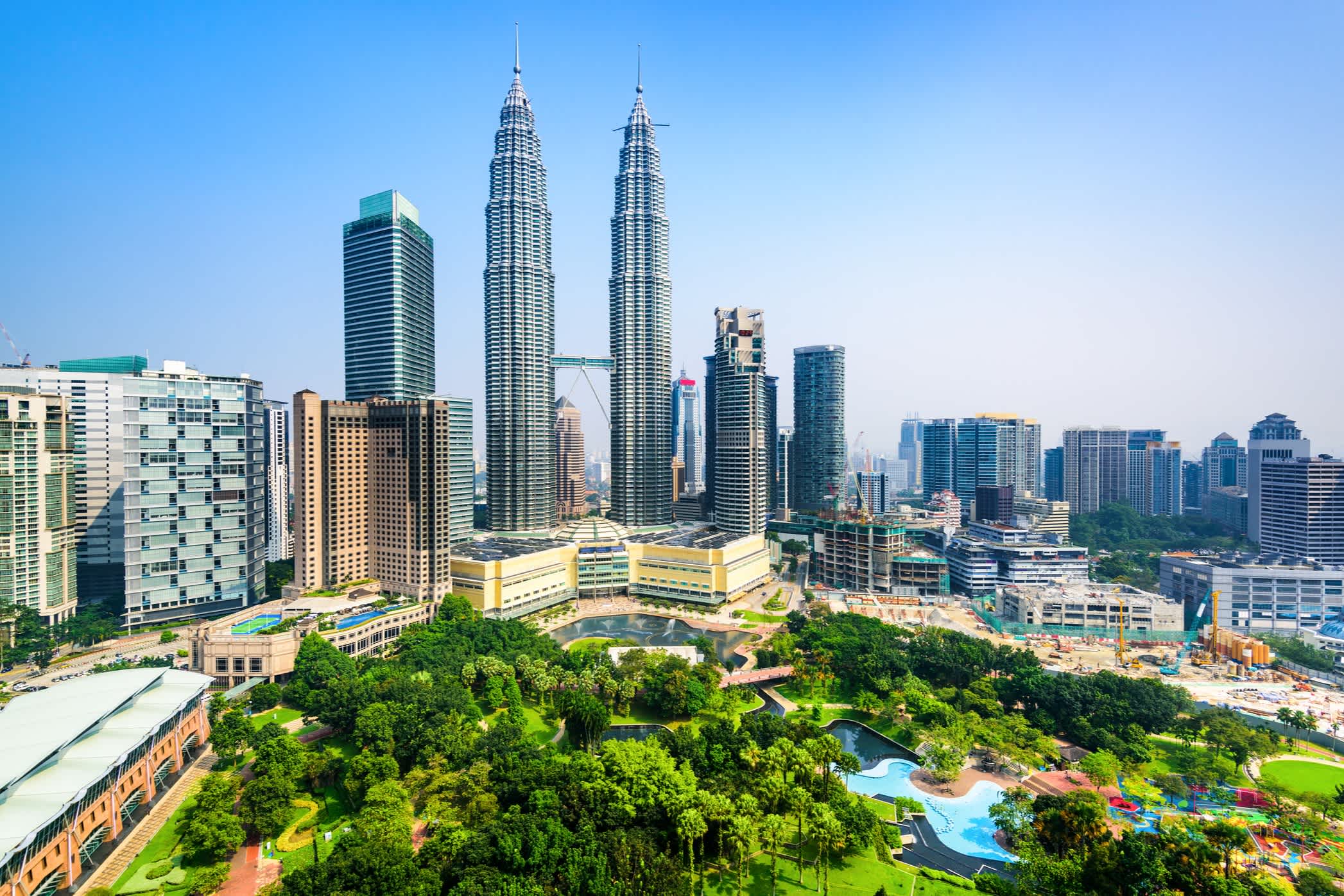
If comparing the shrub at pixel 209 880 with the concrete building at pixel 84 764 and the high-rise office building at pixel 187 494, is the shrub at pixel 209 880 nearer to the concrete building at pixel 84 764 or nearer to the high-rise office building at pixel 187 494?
the concrete building at pixel 84 764

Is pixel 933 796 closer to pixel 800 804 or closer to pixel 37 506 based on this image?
pixel 800 804

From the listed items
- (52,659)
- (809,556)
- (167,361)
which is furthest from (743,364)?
(52,659)

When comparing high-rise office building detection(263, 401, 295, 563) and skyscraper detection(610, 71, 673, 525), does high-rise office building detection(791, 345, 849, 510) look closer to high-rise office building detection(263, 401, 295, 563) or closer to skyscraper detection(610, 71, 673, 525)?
skyscraper detection(610, 71, 673, 525)

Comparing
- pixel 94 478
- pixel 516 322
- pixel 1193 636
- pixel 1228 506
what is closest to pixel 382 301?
pixel 516 322

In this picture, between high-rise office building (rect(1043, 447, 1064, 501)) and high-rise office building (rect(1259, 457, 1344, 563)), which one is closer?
high-rise office building (rect(1259, 457, 1344, 563))

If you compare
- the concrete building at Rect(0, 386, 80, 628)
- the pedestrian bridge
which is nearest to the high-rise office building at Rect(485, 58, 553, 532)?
the concrete building at Rect(0, 386, 80, 628)

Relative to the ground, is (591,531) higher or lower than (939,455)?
lower
